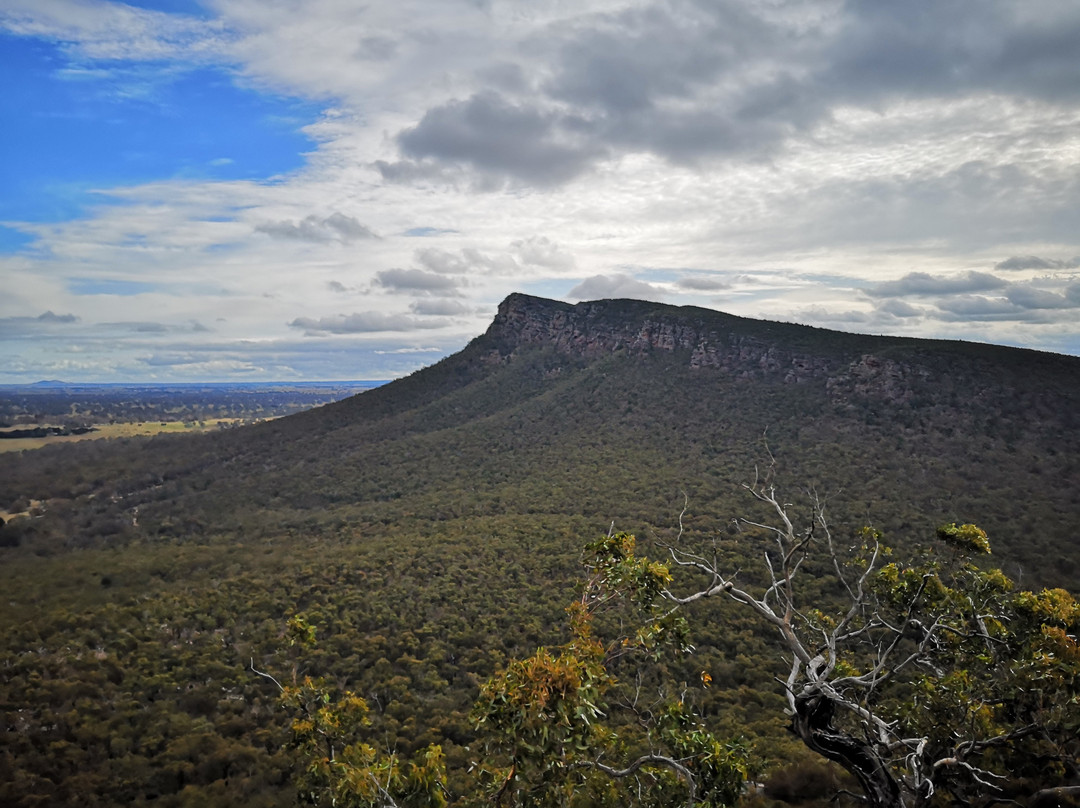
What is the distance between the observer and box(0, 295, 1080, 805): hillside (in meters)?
17.5

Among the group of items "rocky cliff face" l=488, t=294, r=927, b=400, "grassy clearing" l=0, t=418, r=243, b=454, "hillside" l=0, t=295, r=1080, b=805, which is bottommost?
"grassy clearing" l=0, t=418, r=243, b=454

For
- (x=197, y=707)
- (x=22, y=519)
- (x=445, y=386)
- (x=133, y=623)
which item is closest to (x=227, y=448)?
(x=22, y=519)

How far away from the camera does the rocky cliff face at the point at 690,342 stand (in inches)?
2074

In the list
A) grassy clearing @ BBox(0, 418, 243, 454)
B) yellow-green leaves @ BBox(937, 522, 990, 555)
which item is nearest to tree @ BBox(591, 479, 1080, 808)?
yellow-green leaves @ BBox(937, 522, 990, 555)

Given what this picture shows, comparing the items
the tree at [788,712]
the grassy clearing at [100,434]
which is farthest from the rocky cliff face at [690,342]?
the grassy clearing at [100,434]

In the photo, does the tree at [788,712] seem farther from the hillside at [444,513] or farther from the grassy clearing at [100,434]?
the grassy clearing at [100,434]

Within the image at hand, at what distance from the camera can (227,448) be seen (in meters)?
61.9

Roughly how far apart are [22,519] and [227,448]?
1927 centimetres

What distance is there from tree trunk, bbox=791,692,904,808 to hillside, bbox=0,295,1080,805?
6.67 metres

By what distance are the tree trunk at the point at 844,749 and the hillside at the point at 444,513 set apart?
6.67 meters

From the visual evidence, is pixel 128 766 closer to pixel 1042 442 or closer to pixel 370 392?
pixel 1042 442

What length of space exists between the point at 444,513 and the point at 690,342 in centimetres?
4110

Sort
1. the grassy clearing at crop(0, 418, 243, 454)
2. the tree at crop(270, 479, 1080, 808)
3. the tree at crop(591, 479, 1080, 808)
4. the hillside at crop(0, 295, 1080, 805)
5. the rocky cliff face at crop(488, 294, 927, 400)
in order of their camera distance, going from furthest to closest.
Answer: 1. the grassy clearing at crop(0, 418, 243, 454)
2. the rocky cliff face at crop(488, 294, 927, 400)
3. the hillside at crop(0, 295, 1080, 805)
4. the tree at crop(591, 479, 1080, 808)
5. the tree at crop(270, 479, 1080, 808)

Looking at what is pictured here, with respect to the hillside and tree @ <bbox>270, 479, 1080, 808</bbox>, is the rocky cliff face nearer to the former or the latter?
the hillside
